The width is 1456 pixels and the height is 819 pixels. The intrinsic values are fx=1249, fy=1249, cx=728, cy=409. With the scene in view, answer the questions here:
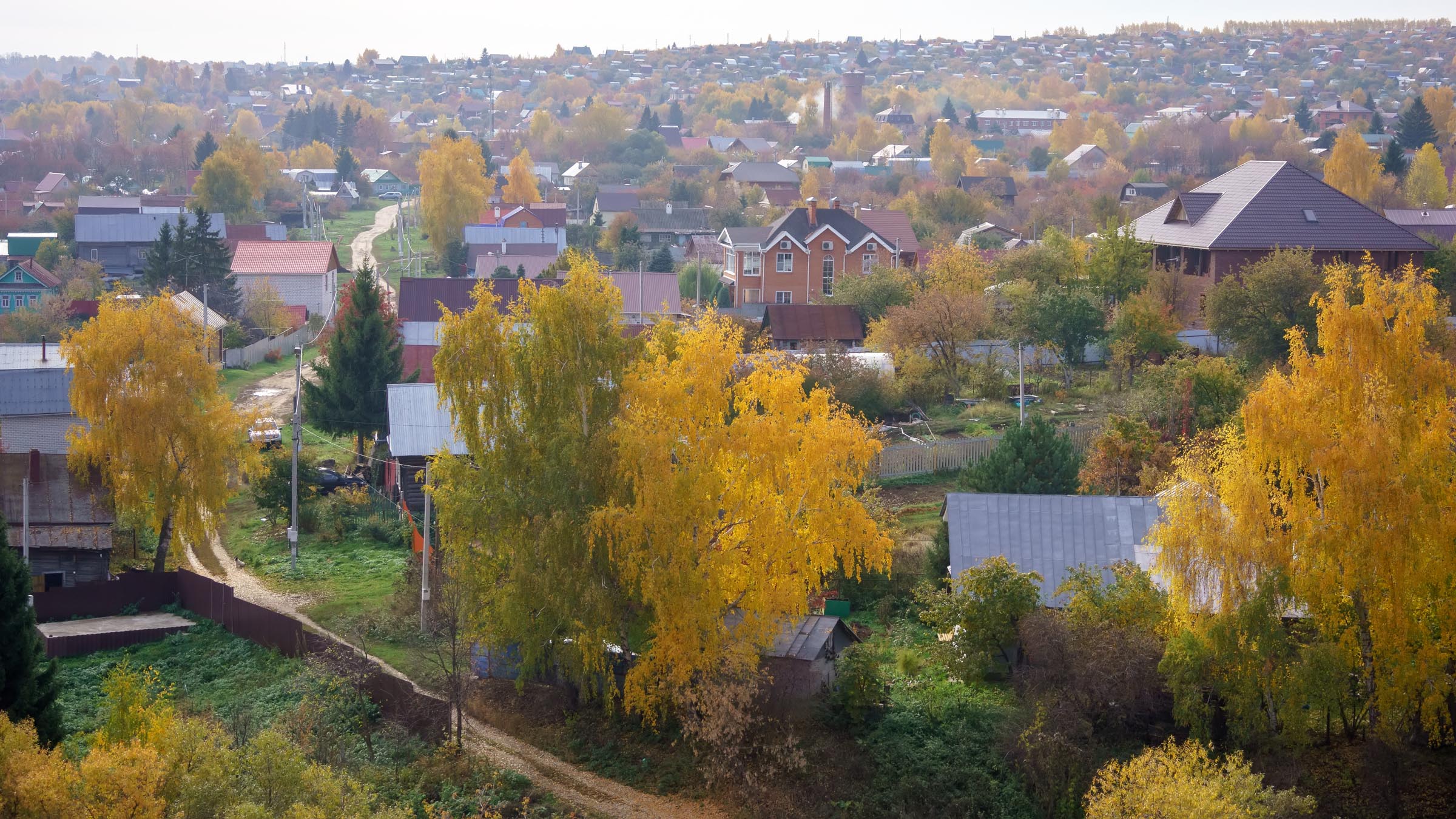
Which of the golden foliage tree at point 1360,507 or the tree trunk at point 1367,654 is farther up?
the golden foliage tree at point 1360,507

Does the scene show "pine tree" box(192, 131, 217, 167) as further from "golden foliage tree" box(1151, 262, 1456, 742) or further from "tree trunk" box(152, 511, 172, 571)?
"golden foliage tree" box(1151, 262, 1456, 742)

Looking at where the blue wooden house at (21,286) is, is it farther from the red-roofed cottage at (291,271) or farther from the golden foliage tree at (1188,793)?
the golden foliage tree at (1188,793)

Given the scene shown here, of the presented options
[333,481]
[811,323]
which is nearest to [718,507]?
[333,481]

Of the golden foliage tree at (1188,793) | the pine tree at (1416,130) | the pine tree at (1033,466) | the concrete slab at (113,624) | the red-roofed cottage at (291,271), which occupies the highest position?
the pine tree at (1416,130)

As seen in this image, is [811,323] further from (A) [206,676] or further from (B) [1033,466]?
(A) [206,676]

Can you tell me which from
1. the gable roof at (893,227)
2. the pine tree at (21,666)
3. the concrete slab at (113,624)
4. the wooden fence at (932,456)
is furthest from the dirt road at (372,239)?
the pine tree at (21,666)

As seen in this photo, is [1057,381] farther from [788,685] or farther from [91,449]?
[91,449]

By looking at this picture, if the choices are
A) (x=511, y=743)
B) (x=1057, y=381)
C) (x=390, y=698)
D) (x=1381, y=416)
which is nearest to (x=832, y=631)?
(x=511, y=743)
